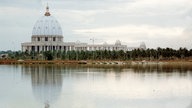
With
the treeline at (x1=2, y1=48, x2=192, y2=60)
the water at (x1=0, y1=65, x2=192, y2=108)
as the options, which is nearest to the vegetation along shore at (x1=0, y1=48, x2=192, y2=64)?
the treeline at (x1=2, y1=48, x2=192, y2=60)

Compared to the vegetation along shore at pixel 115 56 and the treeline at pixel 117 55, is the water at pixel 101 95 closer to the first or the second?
the vegetation along shore at pixel 115 56

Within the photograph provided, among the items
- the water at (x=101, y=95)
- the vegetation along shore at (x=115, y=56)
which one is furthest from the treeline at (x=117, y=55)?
the water at (x=101, y=95)

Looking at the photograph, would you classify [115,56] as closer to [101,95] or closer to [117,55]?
[117,55]

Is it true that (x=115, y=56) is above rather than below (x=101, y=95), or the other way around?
above

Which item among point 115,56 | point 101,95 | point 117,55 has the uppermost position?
point 117,55

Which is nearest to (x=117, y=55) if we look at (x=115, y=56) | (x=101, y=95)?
(x=115, y=56)

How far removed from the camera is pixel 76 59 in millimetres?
67125

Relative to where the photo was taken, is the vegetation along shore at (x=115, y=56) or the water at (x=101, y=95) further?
the vegetation along shore at (x=115, y=56)

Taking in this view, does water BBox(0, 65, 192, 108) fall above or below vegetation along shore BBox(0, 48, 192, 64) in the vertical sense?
below

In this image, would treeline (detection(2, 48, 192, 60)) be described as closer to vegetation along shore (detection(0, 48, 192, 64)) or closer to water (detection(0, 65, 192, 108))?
vegetation along shore (detection(0, 48, 192, 64))

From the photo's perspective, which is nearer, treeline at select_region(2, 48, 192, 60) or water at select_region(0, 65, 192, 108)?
water at select_region(0, 65, 192, 108)

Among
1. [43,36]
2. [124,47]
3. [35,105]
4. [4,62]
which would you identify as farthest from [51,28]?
[35,105]

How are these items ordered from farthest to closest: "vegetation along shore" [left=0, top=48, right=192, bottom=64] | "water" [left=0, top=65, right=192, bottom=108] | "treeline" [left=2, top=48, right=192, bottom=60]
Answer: "treeline" [left=2, top=48, right=192, bottom=60]
"vegetation along shore" [left=0, top=48, right=192, bottom=64]
"water" [left=0, top=65, right=192, bottom=108]

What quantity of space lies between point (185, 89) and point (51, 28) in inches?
2826
